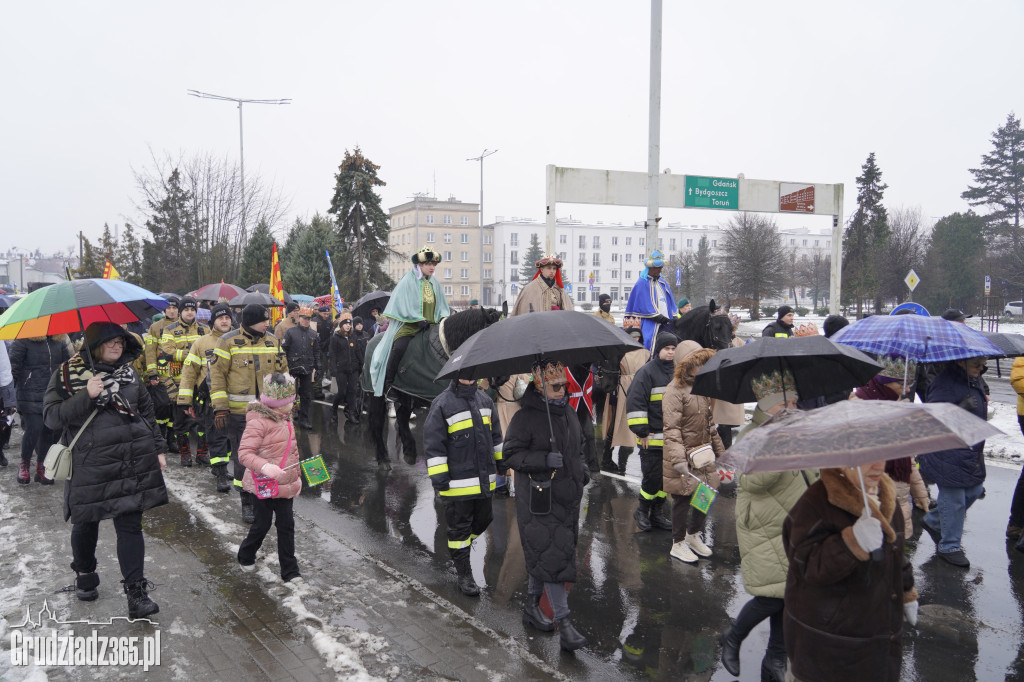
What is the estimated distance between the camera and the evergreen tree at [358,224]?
32562mm

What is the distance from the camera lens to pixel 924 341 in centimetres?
511

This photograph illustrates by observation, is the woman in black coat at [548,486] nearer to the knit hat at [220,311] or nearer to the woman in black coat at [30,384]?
the knit hat at [220,311]

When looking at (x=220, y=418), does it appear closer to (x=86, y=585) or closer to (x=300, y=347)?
(x=86, y=585)

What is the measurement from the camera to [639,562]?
5.88m

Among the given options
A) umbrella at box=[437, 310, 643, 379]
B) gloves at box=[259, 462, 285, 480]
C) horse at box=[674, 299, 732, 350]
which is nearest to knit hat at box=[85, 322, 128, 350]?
gloves at box=[259, 462, 285, 480]

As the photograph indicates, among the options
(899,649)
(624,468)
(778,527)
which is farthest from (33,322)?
(624,468)

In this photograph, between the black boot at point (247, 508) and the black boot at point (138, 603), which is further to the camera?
the black boot at point (247, 508)

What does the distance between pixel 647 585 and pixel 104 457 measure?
13.3ft

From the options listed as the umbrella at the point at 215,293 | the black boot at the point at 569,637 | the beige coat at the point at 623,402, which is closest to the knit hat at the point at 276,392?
the black boot at the point at 569,637

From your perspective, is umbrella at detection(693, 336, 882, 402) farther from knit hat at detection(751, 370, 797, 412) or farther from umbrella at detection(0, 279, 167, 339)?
umbrella at detection(0, 279, 167, 339)

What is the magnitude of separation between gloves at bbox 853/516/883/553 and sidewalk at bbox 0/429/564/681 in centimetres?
217

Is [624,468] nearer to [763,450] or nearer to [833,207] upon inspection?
[763,450]

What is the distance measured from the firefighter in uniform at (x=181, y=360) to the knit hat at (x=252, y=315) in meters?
2.02

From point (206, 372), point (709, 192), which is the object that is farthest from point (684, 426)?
point (709, 192)
